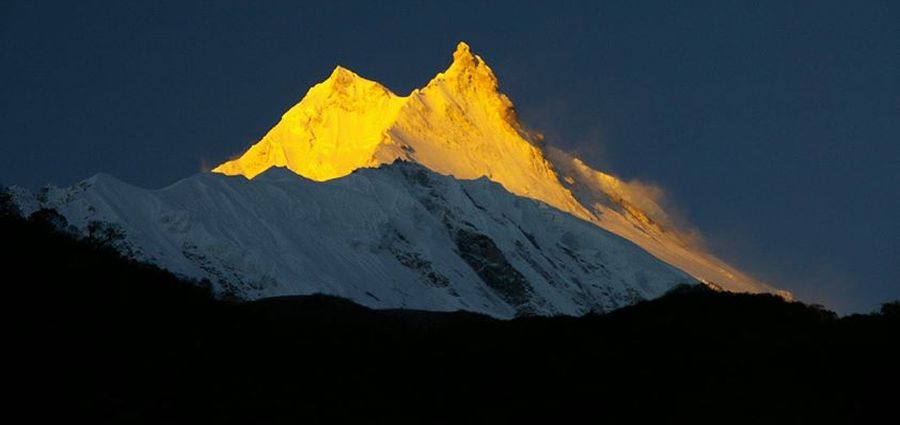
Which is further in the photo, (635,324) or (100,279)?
(635,324)

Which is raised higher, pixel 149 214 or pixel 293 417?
pixel 149 214

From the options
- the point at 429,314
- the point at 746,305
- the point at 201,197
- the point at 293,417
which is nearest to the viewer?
the point at 293,417

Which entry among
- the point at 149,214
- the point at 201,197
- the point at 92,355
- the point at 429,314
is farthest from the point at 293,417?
the point at 201,197

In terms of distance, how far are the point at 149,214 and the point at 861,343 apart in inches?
5534

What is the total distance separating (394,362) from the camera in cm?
4494

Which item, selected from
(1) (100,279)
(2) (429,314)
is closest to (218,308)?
(1) (100,279)

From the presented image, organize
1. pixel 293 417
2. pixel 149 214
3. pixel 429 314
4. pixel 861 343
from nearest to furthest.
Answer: pixel 293 417, pixel 861 343, pixel 429 314, pixel 149 214

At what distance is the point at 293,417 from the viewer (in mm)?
38062

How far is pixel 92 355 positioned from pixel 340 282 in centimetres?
14768

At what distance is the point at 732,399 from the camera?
3944cm

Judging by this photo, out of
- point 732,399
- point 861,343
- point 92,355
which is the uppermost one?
point 861,343

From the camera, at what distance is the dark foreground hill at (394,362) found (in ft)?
123

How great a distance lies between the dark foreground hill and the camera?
3738 cm

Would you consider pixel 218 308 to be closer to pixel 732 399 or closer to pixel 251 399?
pixel 251 399
